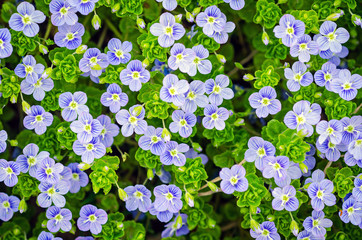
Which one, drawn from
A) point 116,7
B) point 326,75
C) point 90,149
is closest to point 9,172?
point 90,149

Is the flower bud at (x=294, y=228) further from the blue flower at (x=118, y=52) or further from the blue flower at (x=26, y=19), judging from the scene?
the blue flower at (x=26, y=19)

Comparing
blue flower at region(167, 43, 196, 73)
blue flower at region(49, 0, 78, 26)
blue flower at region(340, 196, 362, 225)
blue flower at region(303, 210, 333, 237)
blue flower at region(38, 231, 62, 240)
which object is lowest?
blue flower at region(38, 231, 62, 240)

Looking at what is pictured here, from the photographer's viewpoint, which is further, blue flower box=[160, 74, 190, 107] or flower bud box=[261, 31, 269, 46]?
flower bud box=[261, 31, 269, 46]

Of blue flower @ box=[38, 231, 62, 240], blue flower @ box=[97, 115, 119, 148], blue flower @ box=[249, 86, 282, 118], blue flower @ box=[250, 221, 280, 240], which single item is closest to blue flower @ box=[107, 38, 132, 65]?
blue flower @ box=[97, 115, 119, 148]

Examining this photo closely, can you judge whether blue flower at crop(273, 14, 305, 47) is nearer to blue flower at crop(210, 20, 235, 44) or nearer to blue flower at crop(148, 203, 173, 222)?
blue flower at crop(210, 20, 235, 44)

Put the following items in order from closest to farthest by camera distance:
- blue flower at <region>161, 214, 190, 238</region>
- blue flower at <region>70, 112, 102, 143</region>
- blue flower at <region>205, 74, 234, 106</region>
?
blue flower at <region>70, 112, 102, 143</region> < blue flower at <region>205, 74, 234, 106</region> < blue flower at <region>161, 214, 190, 238</region>

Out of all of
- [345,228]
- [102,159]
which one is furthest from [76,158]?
→ [345,228]

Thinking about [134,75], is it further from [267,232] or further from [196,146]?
[267,232]
